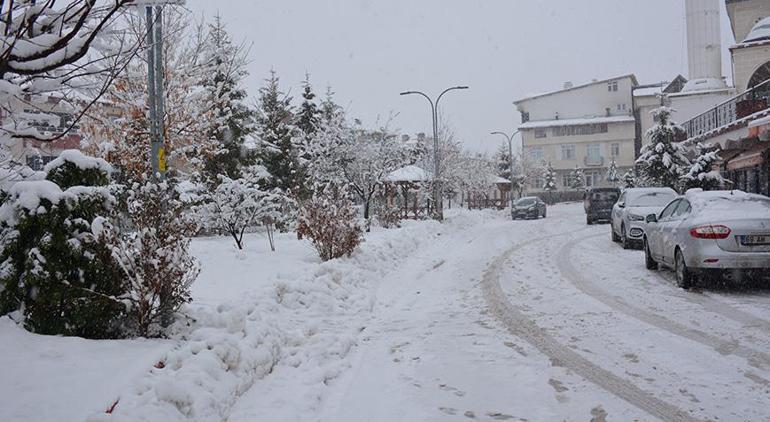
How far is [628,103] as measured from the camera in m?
78.6

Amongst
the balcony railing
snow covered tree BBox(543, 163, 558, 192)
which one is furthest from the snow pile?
snow covered tree BBox(543, 163, 558, 192)

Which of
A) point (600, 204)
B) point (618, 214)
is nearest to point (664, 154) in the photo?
point (600, 204)

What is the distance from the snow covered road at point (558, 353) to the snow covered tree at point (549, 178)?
68995 millimetres

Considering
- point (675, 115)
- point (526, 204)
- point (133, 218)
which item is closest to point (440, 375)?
point (133, 218)

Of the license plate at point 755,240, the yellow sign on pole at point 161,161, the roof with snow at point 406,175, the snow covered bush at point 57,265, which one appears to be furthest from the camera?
the roof with snow at point 406,175

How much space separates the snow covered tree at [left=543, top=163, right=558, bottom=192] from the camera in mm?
78750

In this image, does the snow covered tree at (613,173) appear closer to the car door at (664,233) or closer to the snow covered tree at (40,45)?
the car door at (664,233)

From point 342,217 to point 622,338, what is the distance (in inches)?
291

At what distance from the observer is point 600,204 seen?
3103 cm

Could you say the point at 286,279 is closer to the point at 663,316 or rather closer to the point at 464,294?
the point at 464,294

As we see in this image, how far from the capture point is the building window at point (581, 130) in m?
77.6

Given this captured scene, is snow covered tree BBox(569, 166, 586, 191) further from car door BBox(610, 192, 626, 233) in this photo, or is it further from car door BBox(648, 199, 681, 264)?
car door BBox(648, 199, 681, 264)

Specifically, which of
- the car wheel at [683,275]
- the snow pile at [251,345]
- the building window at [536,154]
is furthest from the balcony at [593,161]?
the snow pile at [251,345]

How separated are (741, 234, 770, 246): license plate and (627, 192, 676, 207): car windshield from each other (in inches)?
355
